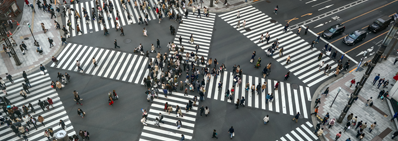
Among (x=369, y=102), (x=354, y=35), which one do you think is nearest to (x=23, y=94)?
(x=369, y=102)

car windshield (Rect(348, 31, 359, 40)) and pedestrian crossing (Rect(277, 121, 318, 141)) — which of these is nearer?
pedestrian crossing (Rect(277, 121, 318, 141))

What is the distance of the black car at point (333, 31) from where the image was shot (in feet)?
136

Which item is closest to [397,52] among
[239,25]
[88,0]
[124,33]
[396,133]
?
[396,133]

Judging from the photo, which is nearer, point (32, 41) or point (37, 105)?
point (37, 105)

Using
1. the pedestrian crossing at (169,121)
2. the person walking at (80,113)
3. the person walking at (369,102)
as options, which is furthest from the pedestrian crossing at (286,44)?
the person walking at (80,113)

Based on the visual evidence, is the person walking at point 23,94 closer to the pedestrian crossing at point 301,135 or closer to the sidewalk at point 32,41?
the sidewalk at point 32,41

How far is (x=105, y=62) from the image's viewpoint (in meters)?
37.3

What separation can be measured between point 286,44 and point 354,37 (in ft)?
32.4

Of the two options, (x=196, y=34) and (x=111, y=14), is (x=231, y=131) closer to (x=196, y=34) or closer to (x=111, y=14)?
(x=196, y=34)

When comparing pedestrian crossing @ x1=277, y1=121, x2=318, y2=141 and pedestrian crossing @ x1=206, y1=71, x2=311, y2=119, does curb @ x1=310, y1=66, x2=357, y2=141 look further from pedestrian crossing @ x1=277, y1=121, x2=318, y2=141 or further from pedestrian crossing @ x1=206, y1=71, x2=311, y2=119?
pedestrian crossing @ x1=277, y1=121, x2=318, y2=141

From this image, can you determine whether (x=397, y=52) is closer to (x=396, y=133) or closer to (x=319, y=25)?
(x=319, y=25)

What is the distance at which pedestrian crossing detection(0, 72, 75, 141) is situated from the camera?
28531mm

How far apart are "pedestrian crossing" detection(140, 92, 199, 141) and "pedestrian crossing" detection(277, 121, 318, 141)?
9.87 meters

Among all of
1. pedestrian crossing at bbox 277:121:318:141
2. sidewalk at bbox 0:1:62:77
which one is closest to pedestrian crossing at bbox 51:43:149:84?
sidewalk at bbox 0:1:62:77
